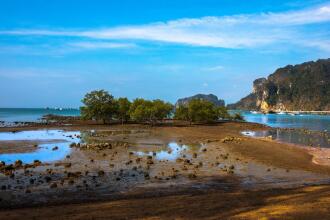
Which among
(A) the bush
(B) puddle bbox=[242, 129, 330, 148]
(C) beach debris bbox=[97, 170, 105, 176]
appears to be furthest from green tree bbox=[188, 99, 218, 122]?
(C) beach debris bbox=[97, 170, 105, 176]

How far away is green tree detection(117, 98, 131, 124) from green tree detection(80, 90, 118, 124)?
2.85 m

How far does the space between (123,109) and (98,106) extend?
10.5 m

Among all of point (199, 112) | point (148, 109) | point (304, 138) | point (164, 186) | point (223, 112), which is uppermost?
point (148, 109)

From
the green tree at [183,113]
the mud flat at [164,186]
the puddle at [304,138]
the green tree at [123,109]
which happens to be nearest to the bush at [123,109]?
the green tree at [123,109]

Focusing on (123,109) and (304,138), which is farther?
(123,109)

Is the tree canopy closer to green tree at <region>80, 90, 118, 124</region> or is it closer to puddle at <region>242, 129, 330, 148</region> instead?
green tree at <region>80, 90, 118, 124</region>

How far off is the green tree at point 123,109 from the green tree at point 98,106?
9.36ft

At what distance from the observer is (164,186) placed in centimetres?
2522

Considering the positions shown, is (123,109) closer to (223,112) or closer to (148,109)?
(148,109)

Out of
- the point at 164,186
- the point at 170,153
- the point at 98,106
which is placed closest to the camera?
the point at 164,186

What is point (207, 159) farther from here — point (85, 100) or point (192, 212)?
point (85, 100)

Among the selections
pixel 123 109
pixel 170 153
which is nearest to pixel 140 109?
pixel 123 109

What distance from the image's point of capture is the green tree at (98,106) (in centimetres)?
10662

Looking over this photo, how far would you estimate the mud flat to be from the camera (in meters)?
18.0
